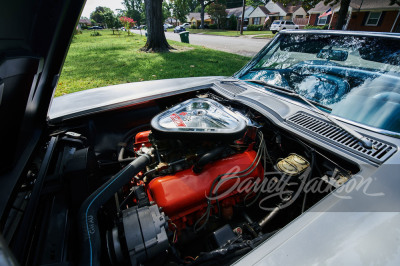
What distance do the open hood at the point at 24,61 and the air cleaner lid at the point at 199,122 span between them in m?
0.67

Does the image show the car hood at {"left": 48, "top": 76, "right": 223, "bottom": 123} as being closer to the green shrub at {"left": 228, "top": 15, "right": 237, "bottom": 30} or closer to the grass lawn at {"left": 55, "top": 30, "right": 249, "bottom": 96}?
the grass lawn at {"left": 55, "top": 30, "right": 249, "bottom": 96}

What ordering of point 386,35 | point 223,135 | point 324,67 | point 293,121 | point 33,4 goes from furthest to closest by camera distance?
point 324,67, point 386,35, point 293,121, point 223,135, point 33,4

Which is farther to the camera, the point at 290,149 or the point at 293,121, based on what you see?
the point at 290,149

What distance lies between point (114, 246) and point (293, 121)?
51.9 inches

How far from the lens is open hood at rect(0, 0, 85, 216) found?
0.88 meters

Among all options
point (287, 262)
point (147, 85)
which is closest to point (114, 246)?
point (287, 262)

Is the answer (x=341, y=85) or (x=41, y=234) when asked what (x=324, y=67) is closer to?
(x=341, y=85)

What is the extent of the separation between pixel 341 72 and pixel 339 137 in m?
0.90

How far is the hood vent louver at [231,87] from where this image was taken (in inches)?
76.4

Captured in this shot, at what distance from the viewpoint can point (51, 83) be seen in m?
1.32

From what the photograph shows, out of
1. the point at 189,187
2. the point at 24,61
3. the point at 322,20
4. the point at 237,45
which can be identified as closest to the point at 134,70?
the point at 24,61

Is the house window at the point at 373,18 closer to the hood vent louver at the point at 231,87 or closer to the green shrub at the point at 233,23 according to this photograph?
the green shrub at the point at 233,23

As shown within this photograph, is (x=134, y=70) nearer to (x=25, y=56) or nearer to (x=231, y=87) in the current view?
(x=231, y=87)

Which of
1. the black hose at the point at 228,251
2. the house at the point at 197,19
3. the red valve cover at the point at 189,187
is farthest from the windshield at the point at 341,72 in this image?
the house at the point at 197,19
